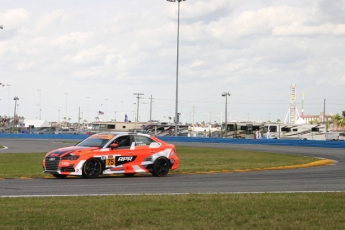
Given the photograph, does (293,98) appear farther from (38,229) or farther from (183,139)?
(38,229)

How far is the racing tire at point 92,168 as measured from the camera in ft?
60.0

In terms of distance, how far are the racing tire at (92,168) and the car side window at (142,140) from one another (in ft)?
5.65

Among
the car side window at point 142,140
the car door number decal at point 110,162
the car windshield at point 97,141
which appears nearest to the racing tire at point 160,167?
the car side window at point 142,140

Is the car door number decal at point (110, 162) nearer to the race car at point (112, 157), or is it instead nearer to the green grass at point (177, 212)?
the race car at point (112, 157)

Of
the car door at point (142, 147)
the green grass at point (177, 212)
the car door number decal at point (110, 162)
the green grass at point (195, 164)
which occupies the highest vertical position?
the car door at point (142, 147)

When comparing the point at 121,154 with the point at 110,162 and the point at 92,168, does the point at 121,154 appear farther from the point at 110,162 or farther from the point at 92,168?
the point at 92,168

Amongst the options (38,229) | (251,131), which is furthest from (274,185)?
(251,131)

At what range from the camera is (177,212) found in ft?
31.8

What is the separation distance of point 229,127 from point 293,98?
82708mm

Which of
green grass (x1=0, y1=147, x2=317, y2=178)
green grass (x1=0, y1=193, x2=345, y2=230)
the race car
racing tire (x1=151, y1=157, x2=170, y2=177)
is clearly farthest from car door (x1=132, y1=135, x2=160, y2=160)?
green grass (x1=0, y1=193, x2=345, y2=230)

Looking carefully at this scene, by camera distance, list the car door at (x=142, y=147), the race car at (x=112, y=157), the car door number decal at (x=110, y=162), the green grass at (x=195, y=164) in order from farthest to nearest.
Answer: the green grass at (x=195, y=164), the car door at (x=142, y=147), the car door number decal at (x=110, y=162), the race car at (x=112, y=157)

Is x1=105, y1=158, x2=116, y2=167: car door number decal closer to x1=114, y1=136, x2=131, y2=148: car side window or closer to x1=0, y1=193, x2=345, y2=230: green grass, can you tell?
x1=114, y1=136, x2=131, y2=148: car side window

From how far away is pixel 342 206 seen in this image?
10422 mm

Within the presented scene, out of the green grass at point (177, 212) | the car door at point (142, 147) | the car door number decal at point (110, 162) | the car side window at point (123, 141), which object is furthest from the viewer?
the car door at point (142, 147)
